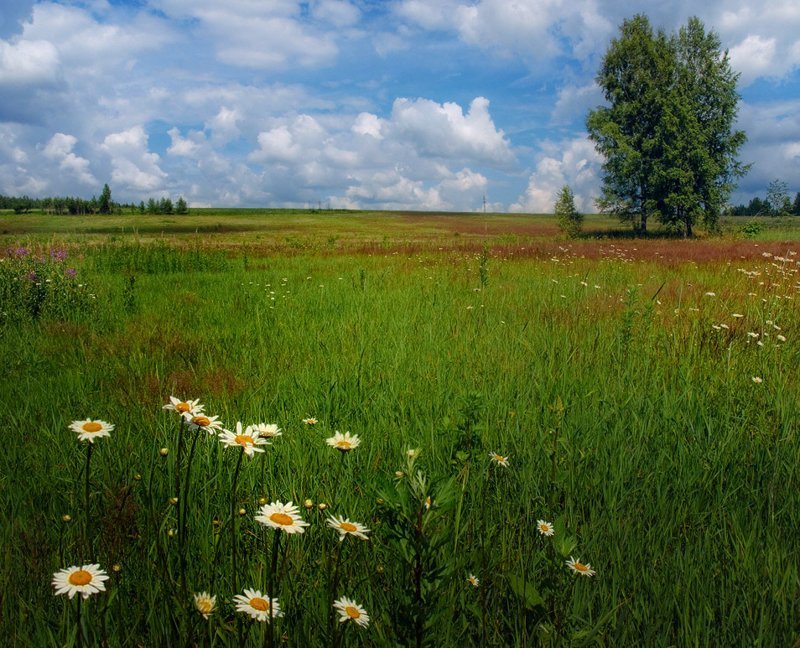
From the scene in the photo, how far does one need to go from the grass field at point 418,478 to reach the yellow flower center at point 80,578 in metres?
0.14

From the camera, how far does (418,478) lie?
1184mm

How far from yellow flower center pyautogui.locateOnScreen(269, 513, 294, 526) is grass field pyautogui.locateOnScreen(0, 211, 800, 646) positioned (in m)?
0.09

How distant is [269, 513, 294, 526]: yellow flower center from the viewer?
116cm

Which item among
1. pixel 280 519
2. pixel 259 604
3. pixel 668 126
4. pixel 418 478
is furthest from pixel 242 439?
pixel 668 126

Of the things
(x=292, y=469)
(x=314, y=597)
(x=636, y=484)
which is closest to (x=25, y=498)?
(x=292, y=469)

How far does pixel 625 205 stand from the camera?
38.9 meters

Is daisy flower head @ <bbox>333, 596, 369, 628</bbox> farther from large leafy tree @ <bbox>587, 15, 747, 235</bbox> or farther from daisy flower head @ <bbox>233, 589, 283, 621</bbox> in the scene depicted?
large leafy tree @ <bbox>587, 15, 747, 235</bbox>

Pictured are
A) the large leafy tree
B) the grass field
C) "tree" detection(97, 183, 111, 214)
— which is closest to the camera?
the grass field

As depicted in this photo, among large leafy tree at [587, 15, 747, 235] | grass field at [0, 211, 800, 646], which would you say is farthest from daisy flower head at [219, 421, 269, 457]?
large leafy tree at [587, 15, 747, 235]

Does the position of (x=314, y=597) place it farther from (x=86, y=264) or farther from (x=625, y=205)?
(x=625, y=205)

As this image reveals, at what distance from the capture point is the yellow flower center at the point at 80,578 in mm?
1075

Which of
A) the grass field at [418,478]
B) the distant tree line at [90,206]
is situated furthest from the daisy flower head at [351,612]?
the distant tree line at [90,206]

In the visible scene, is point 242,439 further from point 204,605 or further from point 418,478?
point 418,478

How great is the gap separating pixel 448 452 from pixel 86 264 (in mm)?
11791
